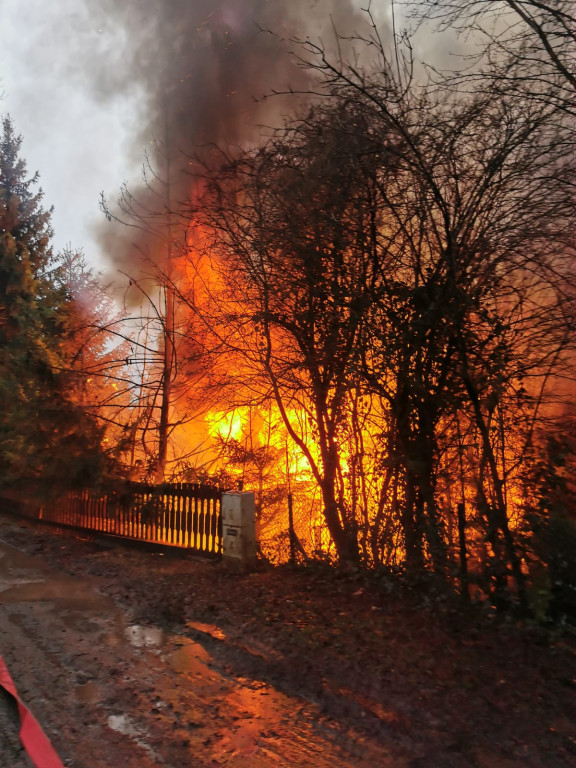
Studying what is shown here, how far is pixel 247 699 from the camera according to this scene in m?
3.65

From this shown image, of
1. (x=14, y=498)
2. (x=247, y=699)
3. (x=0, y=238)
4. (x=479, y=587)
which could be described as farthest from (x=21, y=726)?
(x=0, y=238)

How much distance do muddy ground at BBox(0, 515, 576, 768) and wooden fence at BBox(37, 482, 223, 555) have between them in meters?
1.27

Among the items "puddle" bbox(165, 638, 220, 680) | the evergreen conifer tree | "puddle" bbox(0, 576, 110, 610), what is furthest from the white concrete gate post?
the evergreen conifer tree

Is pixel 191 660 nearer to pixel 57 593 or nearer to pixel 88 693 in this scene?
pixel 88 693

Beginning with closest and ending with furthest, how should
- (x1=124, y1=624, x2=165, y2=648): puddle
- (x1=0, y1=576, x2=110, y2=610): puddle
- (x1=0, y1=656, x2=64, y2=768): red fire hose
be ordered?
(x1=0, y1=656, x2=64, y2=768): red fire hose → (x1=124, y1=624, x2=165, y2=648): puddle → (x1=0, y1=576, x2=110, y2=610): puddle

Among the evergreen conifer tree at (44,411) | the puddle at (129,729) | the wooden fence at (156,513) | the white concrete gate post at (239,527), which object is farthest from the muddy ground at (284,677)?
the evergreen conifer tree at (44,411)

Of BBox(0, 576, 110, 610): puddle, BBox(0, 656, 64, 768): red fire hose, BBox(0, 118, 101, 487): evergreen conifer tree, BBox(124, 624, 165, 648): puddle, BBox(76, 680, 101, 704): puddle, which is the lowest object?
BBox(0, 656, 64, 768): red fire hose

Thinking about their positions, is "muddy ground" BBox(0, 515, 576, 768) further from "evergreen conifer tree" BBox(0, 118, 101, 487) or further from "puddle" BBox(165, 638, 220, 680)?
"evergreen conifer tree" BBox(0, 118, 101, 487)

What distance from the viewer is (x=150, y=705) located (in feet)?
11.6

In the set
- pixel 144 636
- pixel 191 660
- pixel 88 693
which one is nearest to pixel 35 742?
pixel 88 693

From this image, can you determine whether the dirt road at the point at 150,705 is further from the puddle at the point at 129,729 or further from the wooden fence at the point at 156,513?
the wooden fence at the point at 156,513

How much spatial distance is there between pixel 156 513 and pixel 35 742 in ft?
16.9

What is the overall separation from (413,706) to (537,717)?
690 millimetres

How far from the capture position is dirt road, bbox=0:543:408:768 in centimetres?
298
